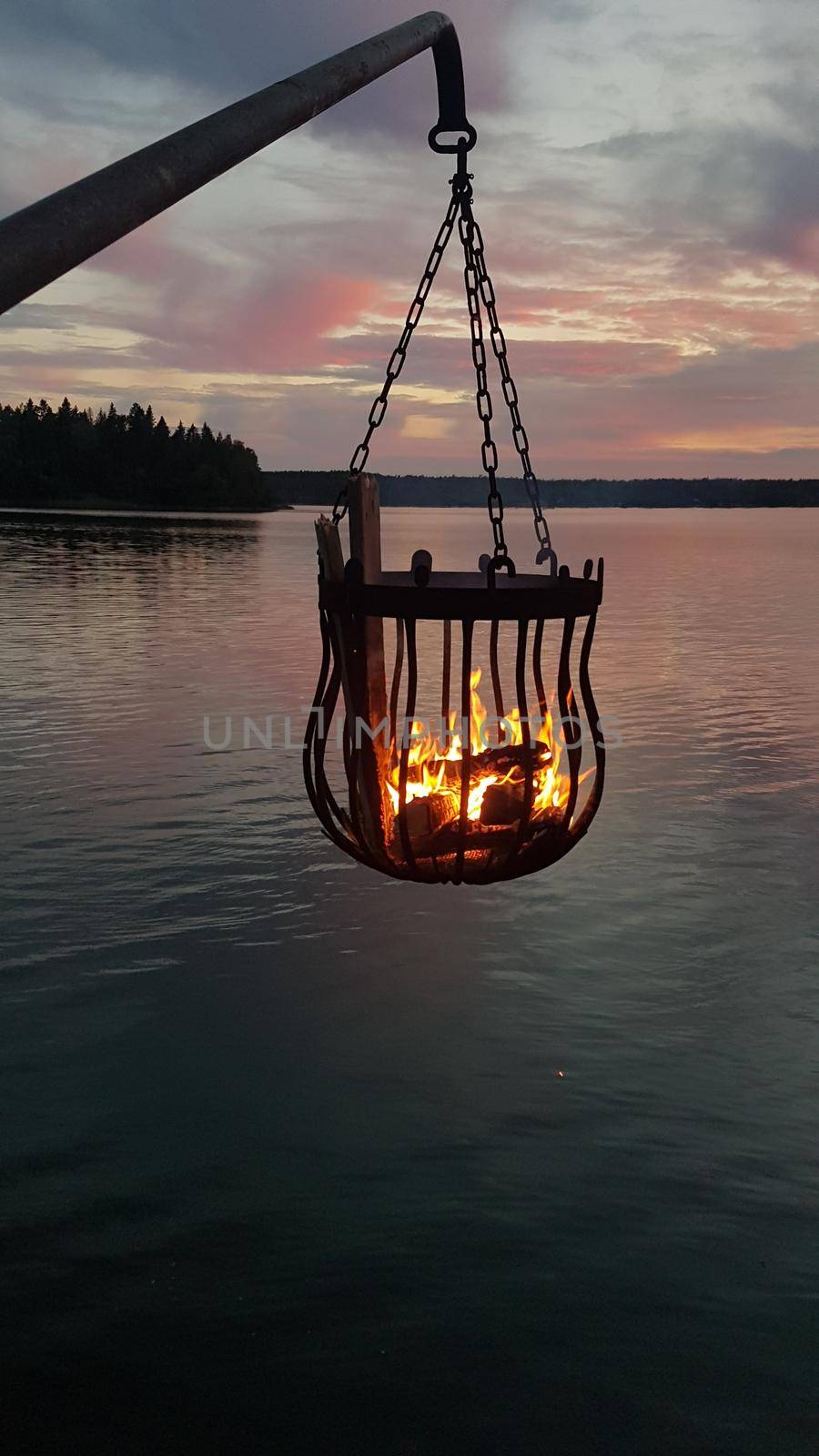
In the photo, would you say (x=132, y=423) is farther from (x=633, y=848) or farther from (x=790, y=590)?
(x=633, y=848)

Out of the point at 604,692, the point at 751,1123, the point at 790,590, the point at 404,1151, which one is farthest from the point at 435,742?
the point at 790,590

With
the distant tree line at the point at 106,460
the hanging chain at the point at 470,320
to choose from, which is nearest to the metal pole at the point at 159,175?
the hanging chain at the point at 470,320

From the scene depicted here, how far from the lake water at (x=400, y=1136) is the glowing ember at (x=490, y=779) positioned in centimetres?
163

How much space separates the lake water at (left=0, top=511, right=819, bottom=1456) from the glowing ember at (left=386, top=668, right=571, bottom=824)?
64.0 inches

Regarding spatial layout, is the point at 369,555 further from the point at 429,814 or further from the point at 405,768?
the point at 429,814

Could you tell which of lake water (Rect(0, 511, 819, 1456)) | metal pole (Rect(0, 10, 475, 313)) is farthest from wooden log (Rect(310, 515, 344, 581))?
lake water (Rect(0, 511, 819, 1456))

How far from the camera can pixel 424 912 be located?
8438 mm

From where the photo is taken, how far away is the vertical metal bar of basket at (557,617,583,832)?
4.48 metres

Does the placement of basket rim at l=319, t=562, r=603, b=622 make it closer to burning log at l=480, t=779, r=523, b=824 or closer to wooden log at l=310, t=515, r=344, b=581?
wooden log at l=310, t=515, r=344, b=581

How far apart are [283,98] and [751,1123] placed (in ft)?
15.4

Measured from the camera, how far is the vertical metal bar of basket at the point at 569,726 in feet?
14.7

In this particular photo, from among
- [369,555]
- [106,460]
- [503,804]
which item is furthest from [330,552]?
[106,460]

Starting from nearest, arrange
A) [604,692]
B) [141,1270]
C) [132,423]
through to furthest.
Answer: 1. [141,1270]
2. [604,692]
3. [132,423]

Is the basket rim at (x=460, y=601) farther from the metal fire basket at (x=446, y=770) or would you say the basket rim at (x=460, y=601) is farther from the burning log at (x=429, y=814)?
the burning log at (x=429, y=814)
